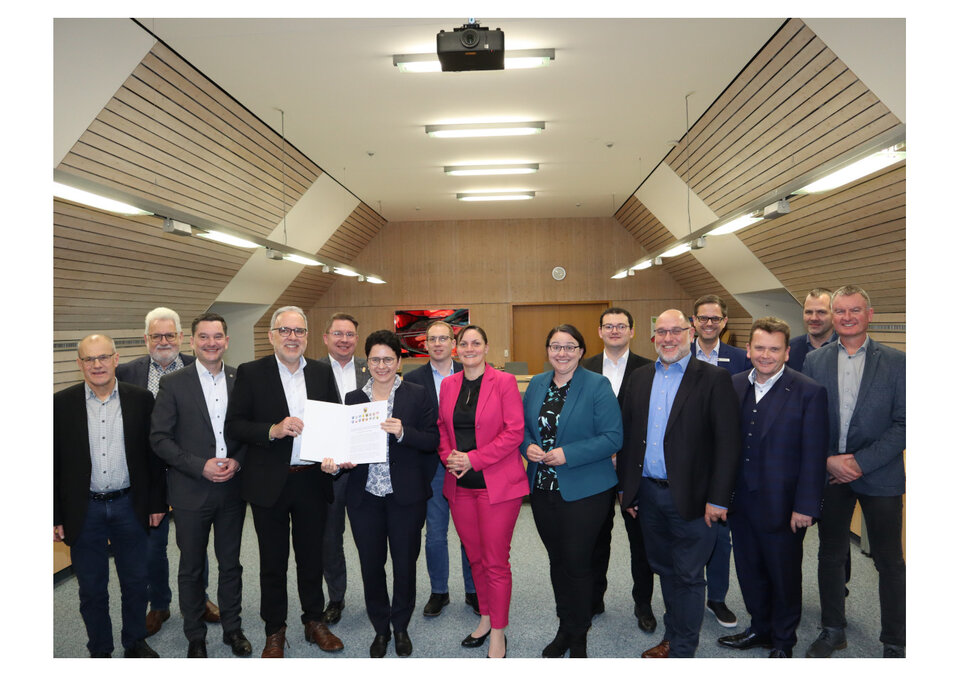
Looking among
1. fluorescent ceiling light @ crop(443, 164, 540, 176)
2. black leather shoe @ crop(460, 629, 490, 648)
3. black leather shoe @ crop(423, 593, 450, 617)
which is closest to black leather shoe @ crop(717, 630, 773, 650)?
black leather shoe @ crop(460, 629, 490, 648)

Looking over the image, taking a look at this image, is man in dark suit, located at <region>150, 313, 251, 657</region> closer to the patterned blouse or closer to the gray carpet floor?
the gray carpet floor

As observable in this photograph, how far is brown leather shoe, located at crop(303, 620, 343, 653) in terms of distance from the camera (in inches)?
117

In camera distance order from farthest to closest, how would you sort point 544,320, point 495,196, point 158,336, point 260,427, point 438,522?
point 544,320 → point 495,196 → point 158,336 → point 438,522 → point 260,427

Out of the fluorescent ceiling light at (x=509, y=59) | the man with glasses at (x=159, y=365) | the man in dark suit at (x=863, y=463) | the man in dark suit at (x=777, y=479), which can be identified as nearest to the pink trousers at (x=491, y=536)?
the man in dark suit at (x=777, y=479)

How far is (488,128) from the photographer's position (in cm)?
593

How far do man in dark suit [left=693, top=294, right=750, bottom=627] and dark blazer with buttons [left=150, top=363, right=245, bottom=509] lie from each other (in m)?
2.98

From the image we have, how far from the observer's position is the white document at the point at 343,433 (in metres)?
2.71

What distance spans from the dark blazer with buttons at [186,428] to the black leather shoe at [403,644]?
51.2 inches

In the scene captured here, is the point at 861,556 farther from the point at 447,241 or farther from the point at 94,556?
the point at 447,241

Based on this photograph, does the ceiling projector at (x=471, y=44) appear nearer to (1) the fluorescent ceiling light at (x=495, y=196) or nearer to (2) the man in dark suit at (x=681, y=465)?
(2) the man in dark suit at (x=681, y=465)

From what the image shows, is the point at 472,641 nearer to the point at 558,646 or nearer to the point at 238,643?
the point at 558,646

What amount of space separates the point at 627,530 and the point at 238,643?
2.32 m

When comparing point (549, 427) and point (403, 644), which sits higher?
point (549, 427)

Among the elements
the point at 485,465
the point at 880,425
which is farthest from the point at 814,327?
the point at 485,465
